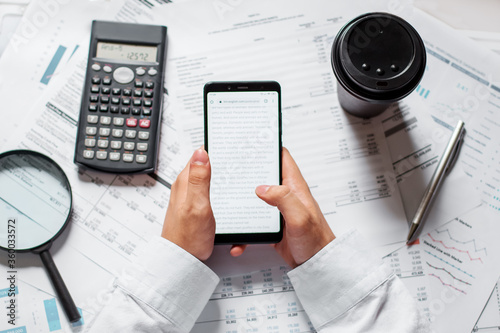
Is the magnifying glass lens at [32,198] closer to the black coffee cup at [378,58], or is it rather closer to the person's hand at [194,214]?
the person's hand at [194,214]

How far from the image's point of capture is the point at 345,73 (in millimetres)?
535

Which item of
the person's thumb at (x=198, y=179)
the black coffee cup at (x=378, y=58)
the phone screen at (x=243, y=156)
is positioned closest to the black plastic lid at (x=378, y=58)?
the black coffee cup at (x=378, y=58)

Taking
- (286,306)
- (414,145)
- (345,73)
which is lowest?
(286,306)

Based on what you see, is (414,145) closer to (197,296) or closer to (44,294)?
(197,296)

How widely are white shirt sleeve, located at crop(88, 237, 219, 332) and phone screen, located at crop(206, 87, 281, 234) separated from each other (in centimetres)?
7

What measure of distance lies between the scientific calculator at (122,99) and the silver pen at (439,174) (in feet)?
1.22

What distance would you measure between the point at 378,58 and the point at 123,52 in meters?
0.35

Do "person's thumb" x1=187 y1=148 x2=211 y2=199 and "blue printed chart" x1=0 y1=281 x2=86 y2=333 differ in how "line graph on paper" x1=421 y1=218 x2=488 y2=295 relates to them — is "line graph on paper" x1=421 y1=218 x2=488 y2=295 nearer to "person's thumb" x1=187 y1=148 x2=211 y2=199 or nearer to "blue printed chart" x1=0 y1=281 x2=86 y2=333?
"person's thumb" x1=187 y1=148 x2=211 y2=199

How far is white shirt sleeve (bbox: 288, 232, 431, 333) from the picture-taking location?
1.68 ft

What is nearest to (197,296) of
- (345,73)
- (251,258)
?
(251,258)

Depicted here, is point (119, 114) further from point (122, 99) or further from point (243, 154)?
point (243, 154)

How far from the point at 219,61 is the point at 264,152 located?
0.16 m

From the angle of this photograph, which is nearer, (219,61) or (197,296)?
(197,296)

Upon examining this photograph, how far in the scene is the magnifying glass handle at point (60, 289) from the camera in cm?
56
